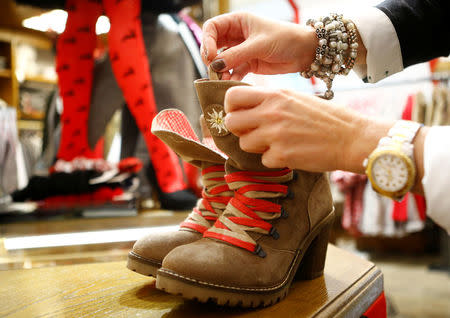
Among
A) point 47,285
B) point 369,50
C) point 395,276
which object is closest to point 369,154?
point 369,50

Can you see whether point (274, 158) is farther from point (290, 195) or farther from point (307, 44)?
point (307, 44)

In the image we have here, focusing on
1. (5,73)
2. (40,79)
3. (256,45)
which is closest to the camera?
(256,45)

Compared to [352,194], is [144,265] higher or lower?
higher

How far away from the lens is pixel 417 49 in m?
0.62

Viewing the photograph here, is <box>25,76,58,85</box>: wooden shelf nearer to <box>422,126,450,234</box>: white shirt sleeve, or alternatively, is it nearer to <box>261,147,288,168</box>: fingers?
<box>261,147,288,168</box>: fingers

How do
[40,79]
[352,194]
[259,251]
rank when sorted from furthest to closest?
[352,194], [40,79], [259,251]

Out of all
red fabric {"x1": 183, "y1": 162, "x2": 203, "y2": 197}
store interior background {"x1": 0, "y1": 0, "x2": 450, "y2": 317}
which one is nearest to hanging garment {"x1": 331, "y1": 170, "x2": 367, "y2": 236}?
store interior background {"x1": 0, "y1": 0, "x2": 450, "y2": 317}

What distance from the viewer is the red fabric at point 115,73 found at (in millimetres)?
1107

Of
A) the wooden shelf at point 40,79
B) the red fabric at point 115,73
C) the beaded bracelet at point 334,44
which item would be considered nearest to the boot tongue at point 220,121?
the beaded bracelet at point 334,44

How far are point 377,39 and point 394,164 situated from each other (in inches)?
13.2

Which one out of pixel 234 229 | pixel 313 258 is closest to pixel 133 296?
pixel 234 229

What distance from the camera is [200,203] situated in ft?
1.82

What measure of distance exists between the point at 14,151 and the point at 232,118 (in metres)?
1.46

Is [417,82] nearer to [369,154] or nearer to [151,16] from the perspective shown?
[151,16]
